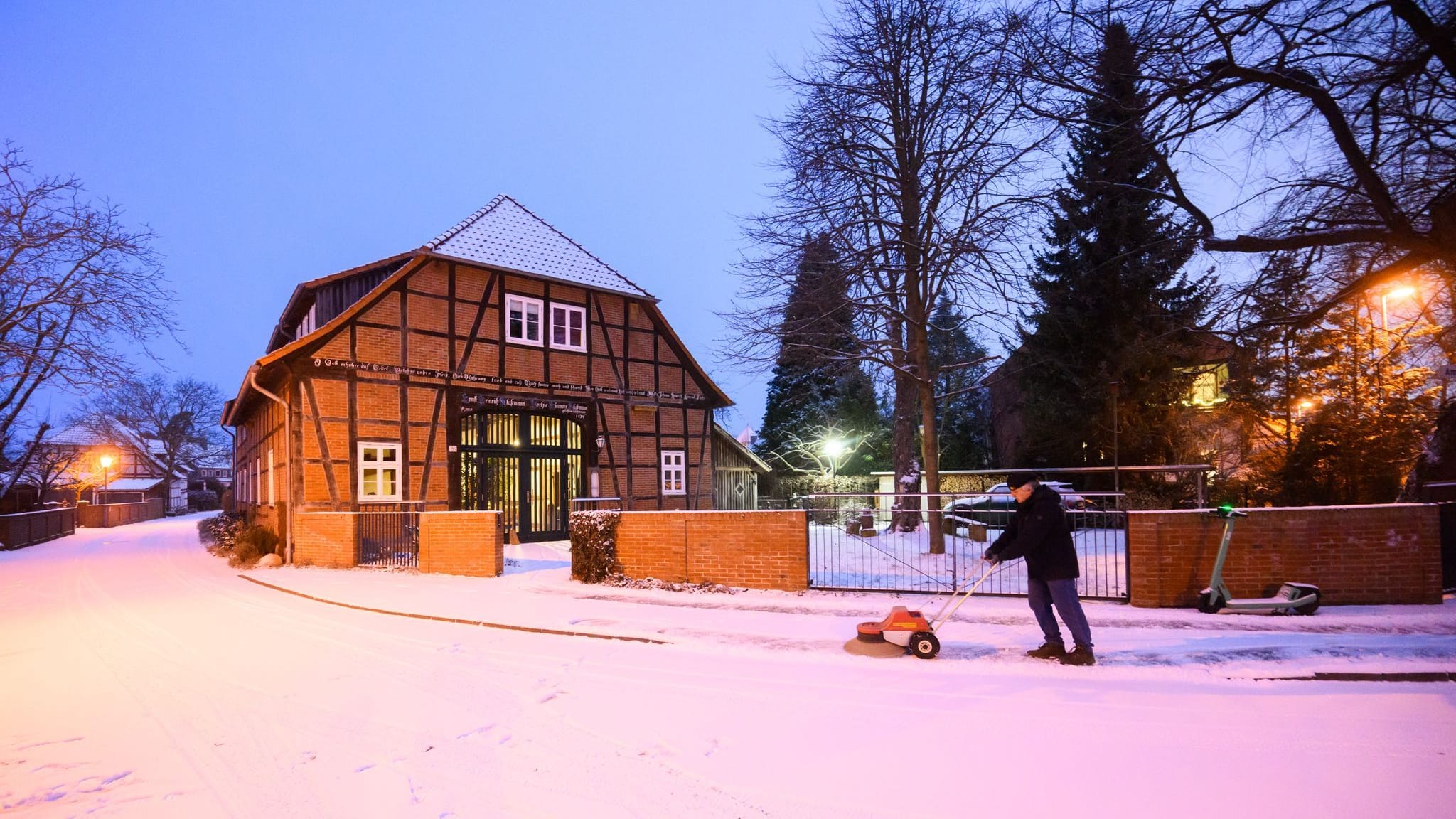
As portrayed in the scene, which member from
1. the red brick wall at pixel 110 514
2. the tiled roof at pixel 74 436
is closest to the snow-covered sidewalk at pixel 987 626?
the red brick wall at pixel 110 514

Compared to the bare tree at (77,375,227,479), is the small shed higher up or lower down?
lower down

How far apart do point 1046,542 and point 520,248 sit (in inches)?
666

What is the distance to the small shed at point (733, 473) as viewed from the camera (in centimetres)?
2441

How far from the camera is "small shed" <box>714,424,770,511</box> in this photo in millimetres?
24406

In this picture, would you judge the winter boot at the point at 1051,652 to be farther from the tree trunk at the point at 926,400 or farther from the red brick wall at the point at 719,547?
the tree trunk at the point at 926,400

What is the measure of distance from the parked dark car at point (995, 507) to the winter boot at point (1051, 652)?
1.23m

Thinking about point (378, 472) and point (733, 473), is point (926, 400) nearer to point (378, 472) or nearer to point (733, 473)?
point (733, 473)

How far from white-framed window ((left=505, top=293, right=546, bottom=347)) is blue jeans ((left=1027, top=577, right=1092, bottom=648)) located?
15.6 metres

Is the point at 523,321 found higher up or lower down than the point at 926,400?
higher up

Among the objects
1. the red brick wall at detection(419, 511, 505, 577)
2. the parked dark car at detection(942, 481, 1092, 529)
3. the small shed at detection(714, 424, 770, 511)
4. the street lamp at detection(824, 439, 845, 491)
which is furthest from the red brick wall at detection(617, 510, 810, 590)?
the street lamp at detection(824, 439, 845, 491)

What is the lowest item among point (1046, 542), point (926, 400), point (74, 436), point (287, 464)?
point (1046, 542)

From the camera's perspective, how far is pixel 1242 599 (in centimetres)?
837

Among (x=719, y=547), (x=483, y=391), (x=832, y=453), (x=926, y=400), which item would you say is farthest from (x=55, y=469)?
(x=926, y=400)

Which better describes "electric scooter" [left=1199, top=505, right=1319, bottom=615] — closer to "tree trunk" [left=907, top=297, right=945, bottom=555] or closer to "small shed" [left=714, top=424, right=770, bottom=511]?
"tree trunk" [left=907, top=297, right=945, bottom=555]
